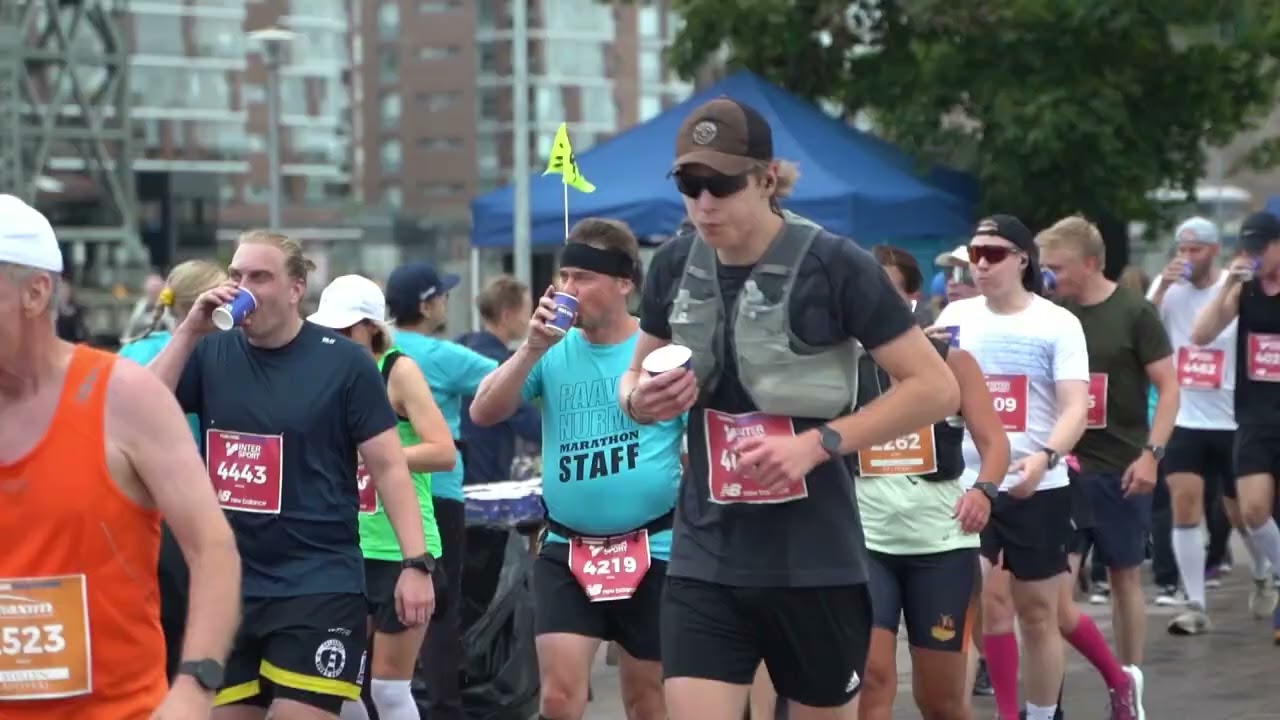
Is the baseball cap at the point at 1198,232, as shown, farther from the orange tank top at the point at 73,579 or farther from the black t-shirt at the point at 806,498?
the orange tank top at the point at 73,579

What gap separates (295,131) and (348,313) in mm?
99764

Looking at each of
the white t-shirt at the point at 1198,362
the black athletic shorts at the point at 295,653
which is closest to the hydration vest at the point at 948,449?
the black athletic shorts at the point at 295,653

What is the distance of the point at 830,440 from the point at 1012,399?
3.40 meters

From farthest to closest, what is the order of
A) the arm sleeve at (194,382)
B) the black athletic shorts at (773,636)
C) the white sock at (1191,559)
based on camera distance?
the white sock at (1191,559), the arm sleeve at (194,382), the black athletic shorts at (773,636)

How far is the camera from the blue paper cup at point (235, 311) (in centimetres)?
595

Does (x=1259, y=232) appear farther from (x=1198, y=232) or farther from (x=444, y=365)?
(x=444, y=365)

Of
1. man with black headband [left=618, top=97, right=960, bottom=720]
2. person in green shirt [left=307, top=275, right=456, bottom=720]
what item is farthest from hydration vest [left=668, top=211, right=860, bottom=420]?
person in green shirt [left=307, top=275, right=456, bottom=720]

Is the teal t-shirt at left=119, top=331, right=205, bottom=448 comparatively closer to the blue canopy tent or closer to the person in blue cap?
the person in blue cap

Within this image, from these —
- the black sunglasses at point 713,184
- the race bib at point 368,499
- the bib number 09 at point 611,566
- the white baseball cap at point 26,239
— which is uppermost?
the black sunglasses at point 713,184

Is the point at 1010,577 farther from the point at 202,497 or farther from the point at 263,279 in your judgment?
the point at 202,497

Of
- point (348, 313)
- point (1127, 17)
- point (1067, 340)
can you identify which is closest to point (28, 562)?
point (348, 313)

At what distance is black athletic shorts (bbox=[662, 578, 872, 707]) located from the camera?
5145 mm

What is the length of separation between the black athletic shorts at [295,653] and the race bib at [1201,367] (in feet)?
24.9

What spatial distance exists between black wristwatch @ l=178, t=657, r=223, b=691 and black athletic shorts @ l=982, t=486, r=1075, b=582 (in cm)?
466
